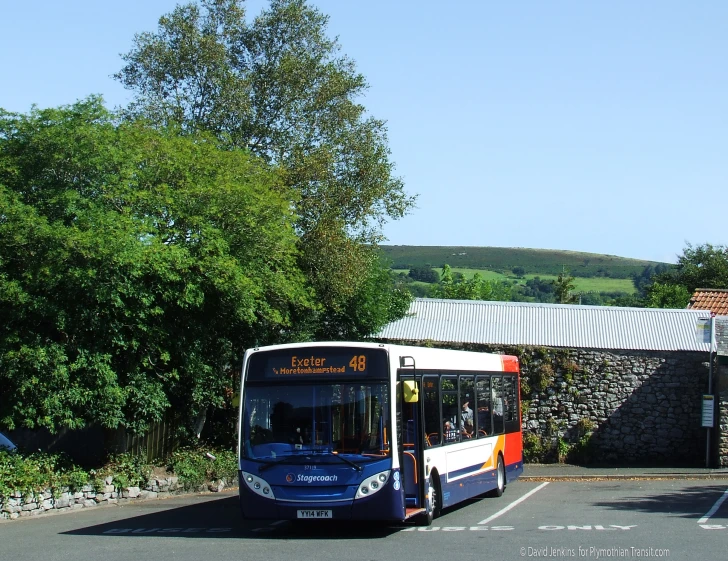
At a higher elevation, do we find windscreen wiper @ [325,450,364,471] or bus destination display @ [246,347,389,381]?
bus destination display @ [246,347,389,381]

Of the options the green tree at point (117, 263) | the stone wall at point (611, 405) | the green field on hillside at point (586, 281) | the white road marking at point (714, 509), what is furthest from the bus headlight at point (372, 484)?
the green field on hillside at point (586, 281)

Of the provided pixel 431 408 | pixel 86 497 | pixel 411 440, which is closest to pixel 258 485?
pixel 411 440

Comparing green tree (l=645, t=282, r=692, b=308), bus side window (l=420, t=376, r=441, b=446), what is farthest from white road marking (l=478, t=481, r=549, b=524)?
green tree (l=645, t=282, r=692, b=308)

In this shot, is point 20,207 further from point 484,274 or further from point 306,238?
point 484,274

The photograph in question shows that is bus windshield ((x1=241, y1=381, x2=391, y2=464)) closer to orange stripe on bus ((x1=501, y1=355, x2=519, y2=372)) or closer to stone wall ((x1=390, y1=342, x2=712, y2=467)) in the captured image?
orange stripe on bus ((x1=501, y1=355, x2=519, y2=372))

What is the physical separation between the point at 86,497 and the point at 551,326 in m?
15.6

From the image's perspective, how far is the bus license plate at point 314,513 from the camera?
42.3 feet

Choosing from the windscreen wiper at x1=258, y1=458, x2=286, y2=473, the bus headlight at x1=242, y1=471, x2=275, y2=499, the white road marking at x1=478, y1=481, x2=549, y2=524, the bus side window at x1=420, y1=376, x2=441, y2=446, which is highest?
the bus side window at x1=420, y1=376, x2=441, y2=446

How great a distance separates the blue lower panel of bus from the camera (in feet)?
41.8

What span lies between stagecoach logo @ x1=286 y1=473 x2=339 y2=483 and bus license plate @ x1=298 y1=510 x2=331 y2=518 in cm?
41

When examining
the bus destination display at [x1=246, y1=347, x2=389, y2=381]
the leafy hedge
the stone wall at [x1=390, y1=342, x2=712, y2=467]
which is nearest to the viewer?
the bus destination display at [x1=246, y1=347, x2=389, y2=381]

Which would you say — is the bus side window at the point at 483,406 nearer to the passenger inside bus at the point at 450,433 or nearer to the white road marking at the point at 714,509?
the passenger inside bus at the point at 450,433

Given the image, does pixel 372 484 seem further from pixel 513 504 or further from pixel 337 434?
pixel 513 504

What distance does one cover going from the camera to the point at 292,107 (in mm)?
26375
